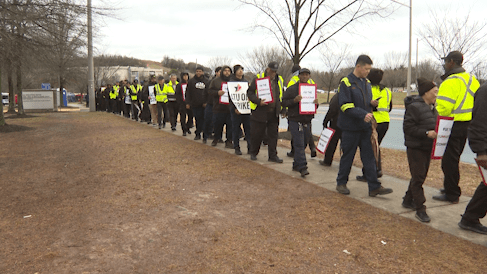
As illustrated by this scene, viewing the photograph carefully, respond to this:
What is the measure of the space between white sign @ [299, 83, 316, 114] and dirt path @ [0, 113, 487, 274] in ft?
4.11

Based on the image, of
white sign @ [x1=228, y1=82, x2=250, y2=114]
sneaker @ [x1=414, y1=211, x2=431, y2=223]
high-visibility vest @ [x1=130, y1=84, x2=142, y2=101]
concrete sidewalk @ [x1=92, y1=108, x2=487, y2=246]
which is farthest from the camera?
high-visibility vest @ [x1=130, y1=84, x2=142, y2=101]

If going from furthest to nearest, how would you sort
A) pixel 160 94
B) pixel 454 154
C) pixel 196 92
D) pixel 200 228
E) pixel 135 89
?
pixel 135 89 < pixel 160 94 < pixel 196 92 < pixel 454 154 < pixel 200 228

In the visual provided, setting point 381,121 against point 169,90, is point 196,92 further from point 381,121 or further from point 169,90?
point 381,121

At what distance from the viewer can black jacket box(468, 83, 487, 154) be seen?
3.63 m

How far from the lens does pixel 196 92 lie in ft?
36.7

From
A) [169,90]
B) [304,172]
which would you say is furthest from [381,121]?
[169,90]

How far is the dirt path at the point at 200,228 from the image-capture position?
3473mm

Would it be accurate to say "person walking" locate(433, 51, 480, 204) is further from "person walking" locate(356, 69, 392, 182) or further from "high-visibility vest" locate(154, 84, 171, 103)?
"high-visibility vest" locate(154, 84, 171, 103)

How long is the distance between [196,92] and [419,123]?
296 inches

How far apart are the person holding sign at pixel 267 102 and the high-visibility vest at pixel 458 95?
3.38 metres

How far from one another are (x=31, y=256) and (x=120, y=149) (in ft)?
21.6

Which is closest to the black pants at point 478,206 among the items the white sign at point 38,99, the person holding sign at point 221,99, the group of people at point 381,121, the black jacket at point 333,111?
the group of people at point 381,121

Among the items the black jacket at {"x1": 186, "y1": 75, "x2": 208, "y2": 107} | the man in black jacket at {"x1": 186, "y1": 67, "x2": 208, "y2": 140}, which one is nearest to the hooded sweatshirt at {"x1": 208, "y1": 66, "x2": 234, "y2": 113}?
the man in black jacket at {"x1": 186, "y1": 67, "x2": 208, "y2": 140}

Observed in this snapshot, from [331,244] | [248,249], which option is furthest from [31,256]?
[331,244]
